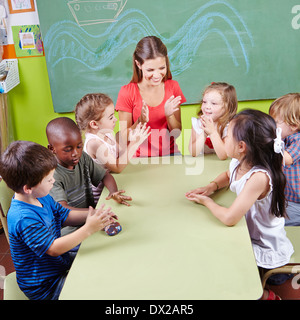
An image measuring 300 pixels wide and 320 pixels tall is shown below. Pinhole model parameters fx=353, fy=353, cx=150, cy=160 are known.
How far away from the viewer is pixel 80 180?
69.9 inches

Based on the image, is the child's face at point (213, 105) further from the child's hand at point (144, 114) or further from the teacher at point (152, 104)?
the child's hand at point (144, 114)

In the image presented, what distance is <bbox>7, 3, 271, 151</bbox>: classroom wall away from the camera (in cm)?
316

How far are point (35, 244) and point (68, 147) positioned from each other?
1.70 feet

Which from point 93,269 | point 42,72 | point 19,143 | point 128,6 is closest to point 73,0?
point 128,6

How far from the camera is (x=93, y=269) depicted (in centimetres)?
116

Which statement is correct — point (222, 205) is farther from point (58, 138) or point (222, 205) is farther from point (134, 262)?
point (58, 138)

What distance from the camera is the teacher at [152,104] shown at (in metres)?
2.11

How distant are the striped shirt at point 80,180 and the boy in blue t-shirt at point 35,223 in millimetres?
267

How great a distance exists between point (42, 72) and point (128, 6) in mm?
973

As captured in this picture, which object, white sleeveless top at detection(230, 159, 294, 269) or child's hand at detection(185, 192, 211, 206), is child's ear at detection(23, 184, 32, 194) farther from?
white sleeveless top at detection(230, 159, 294, 269)

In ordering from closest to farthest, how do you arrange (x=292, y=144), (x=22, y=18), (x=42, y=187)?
(x=42, y=187) → (x=292, y=144) → (x=22, y=18)

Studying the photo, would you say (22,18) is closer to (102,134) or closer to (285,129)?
(102,134)

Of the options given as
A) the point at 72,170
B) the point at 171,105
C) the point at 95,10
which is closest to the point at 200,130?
the point at 171,105

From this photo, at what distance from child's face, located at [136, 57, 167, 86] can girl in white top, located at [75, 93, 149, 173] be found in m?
0.29
